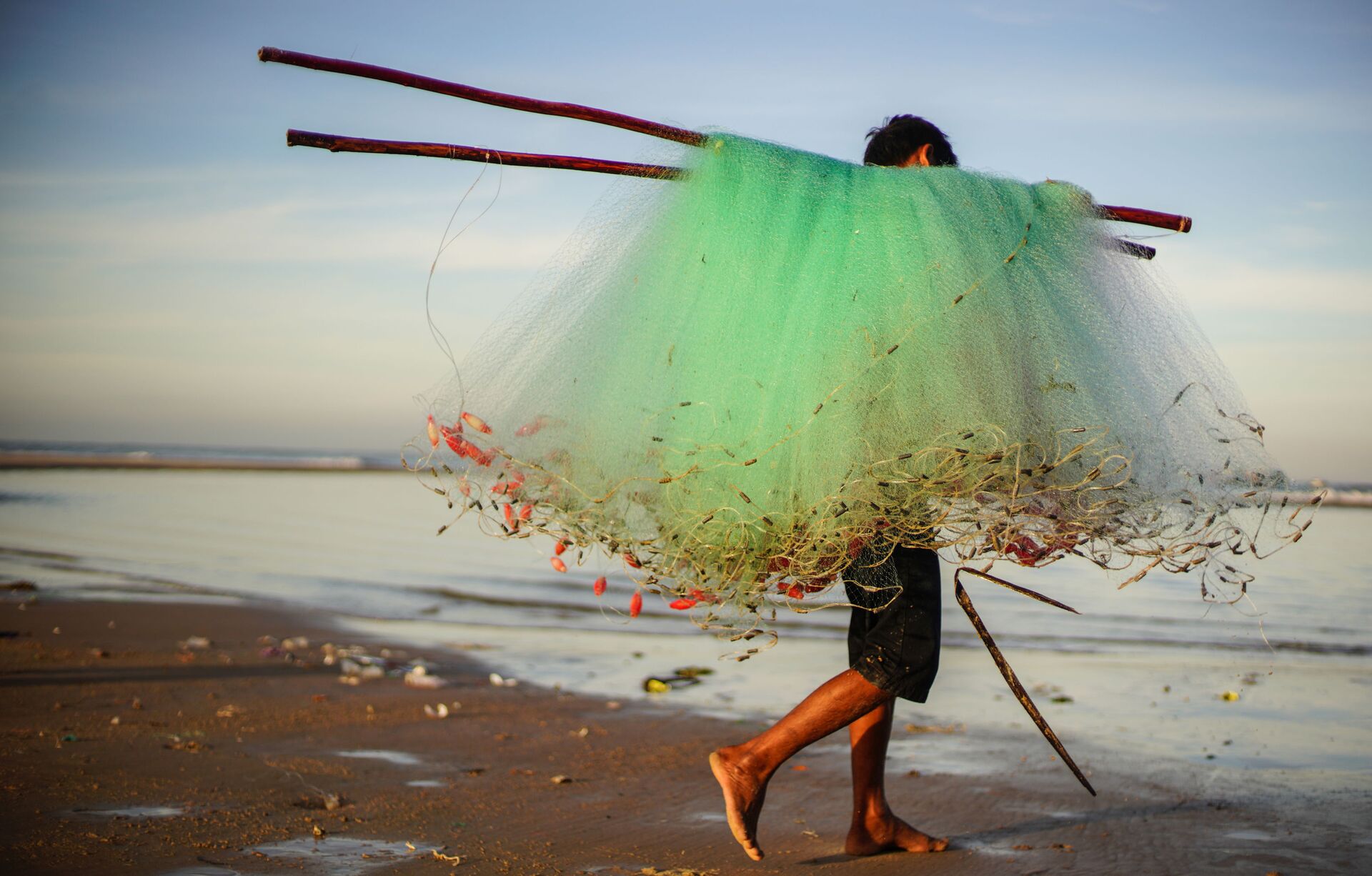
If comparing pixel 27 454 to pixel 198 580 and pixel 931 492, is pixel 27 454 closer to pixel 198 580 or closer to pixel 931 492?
pixel 198 580

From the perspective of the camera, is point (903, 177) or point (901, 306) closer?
point (901, 306)

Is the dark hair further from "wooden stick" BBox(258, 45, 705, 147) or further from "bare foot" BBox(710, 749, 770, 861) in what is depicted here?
"bare foot" BBox(710, 749, 770, 861)

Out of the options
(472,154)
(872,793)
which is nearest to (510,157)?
(472,154)

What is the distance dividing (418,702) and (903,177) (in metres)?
3.86

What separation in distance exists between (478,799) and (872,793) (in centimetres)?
148

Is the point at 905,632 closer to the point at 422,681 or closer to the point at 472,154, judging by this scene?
the point at 472,154

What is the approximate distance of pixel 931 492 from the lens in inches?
99.6

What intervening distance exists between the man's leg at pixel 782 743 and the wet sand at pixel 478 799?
1.27ft

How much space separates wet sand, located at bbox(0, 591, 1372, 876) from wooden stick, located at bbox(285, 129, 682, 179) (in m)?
2.03

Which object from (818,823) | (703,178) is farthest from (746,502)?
(818,823)

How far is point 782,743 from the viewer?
2.87 metres

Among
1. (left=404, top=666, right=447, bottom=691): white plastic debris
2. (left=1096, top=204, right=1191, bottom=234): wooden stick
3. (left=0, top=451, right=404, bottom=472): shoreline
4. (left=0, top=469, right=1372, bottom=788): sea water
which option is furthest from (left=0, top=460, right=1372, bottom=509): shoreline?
(left=1096, top=204, right=1191, bottom=234): wooden stick

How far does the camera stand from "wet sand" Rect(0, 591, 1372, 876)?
317 centimetres

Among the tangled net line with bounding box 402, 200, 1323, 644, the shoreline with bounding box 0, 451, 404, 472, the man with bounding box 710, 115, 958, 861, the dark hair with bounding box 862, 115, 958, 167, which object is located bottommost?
the shoreline with bounding box 0, 451, 404, 472
